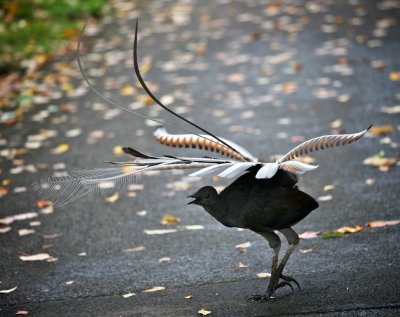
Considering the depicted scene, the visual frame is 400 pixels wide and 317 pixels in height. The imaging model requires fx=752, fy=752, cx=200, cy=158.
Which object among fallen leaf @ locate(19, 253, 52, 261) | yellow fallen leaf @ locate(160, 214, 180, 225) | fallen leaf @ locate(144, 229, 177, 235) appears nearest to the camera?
fallen leaf @ locate(19, 253, 52, 261)

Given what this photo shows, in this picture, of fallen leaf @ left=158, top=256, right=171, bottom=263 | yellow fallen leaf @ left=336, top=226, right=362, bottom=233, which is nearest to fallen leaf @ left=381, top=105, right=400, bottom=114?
yellow fallen leaf @ left=336, top=226, right=362, bottom=233

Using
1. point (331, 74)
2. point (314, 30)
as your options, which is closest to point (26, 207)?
point (331, 74)

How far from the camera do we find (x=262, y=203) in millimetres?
4246

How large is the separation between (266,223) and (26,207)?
3438 millimetres

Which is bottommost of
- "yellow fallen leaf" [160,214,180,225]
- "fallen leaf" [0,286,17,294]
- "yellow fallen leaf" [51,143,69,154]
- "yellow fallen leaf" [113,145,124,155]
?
"yellow fallen leaf" [51,143,69,154]

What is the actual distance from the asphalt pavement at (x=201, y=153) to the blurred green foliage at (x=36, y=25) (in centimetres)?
60

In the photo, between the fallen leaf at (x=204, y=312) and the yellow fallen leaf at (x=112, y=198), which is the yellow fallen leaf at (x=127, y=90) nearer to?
the yellow fallen leaf at (x=112, y=198)

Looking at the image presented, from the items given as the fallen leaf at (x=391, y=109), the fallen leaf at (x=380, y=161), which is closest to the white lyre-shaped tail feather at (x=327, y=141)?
the fallen leaf at (x=380, y=161)

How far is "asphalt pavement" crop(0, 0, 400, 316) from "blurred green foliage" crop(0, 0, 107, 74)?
1.98 feet

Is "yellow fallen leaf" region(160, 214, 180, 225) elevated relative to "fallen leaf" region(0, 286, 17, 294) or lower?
lower

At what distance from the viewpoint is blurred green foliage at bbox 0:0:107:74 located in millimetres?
13914

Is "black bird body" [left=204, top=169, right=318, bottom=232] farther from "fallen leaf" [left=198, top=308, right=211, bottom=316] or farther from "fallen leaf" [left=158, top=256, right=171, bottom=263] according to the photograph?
"fallen leaf" [left=158, top=256, right=171, bottom=263]

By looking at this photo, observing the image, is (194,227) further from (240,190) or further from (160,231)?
(240,190)

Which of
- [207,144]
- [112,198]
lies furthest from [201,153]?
[207,144]
